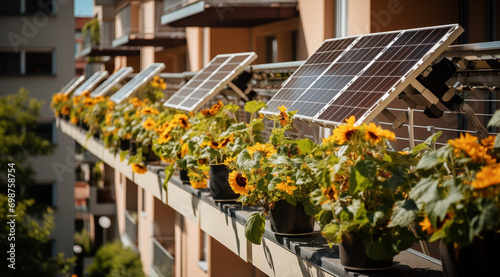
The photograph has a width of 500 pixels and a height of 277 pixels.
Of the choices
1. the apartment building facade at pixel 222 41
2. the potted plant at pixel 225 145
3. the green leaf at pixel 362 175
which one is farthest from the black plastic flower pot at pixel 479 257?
the potted plant at pixel 225 145

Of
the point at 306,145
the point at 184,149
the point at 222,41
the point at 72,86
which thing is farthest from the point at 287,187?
the point at 72,86

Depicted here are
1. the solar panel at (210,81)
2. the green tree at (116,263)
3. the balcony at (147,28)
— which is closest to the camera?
the solar panel at (210,81)

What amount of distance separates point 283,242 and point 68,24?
25.7 m

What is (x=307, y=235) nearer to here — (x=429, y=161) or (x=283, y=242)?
(x=283, y=242)

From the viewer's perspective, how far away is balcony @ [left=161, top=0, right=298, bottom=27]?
10070mm

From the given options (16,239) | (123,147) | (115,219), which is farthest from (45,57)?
(123,147)

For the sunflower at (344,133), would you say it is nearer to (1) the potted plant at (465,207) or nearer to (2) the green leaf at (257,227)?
(1) the potted plant at (465,207)

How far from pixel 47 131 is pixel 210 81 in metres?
21.6

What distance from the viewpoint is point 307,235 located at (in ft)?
13.7

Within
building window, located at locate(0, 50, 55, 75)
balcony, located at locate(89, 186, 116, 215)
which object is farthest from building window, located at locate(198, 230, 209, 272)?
building window, located at locate(0, 50, 55, 75)

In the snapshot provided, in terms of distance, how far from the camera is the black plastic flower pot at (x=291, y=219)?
4117 mm

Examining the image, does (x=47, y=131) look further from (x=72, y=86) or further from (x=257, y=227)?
(x=257, y=227)

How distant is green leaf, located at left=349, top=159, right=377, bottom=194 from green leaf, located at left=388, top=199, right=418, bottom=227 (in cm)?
19

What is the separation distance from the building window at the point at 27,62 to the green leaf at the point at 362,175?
2643cm
